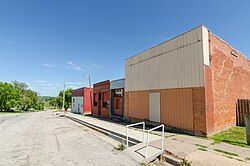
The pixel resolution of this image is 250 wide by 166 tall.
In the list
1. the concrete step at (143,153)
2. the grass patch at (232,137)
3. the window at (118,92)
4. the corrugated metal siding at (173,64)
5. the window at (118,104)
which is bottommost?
the concrete step at (143,153)

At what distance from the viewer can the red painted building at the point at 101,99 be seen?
25781mm

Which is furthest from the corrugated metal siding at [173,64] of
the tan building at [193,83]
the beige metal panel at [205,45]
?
the beige metal panel at [205,45]

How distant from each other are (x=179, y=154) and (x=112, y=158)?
8.56 ft

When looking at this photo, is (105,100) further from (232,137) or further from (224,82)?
(232,137)

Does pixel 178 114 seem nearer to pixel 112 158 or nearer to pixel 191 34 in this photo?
pixel 191 34

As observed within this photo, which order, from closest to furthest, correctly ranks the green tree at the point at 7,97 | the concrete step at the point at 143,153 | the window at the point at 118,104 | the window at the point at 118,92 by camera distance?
1. the concrete step at the point at 143,153
2. the window at the point at 118,92
3. the window at the point at 118,104
4. the green tree at the point at 7,97

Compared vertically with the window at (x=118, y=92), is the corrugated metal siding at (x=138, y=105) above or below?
Result: below

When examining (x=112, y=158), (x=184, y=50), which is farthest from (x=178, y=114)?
(x=112, y=158)

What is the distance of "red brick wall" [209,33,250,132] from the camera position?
12.1 metres

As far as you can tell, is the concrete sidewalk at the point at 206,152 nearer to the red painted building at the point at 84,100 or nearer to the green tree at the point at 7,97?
the red painted building at the point at 84,100

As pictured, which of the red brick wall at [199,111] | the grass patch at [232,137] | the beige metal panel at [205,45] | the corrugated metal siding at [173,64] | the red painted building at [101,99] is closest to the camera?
the grass patch at [232,137]

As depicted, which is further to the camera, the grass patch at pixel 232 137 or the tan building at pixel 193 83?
the tan building at pixel 193 83

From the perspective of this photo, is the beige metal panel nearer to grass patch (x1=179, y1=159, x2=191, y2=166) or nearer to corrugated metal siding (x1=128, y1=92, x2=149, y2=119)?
corrugated metal siding (x1=128, y1=92, x2=149, y2=119)

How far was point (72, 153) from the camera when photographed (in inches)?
345
